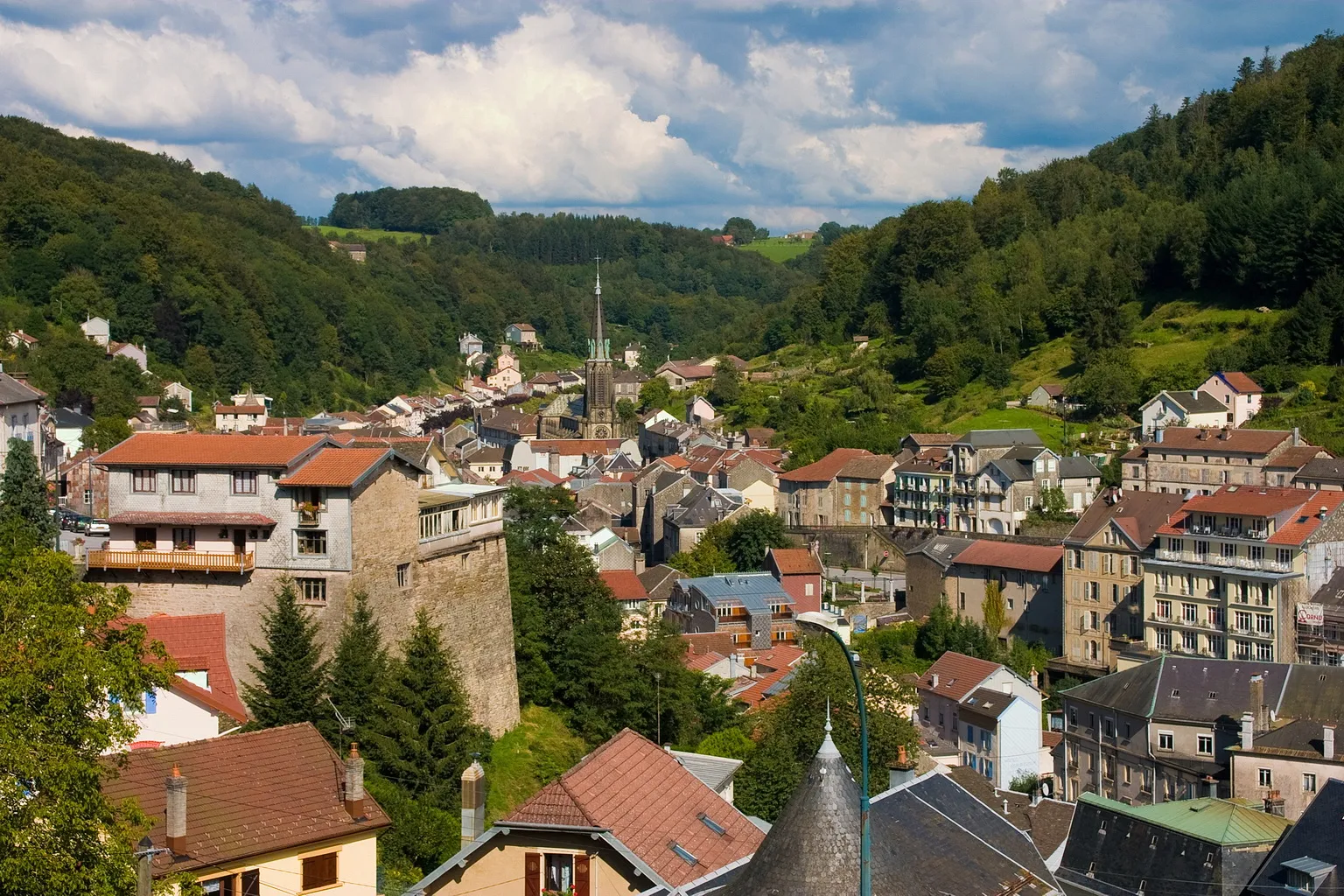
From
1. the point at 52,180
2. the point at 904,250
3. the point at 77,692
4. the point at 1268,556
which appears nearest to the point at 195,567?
the point at 77,692

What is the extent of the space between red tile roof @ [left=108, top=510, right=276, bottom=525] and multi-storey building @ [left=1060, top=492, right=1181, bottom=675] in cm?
3239

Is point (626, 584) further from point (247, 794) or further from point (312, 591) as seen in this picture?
point (247, 794)

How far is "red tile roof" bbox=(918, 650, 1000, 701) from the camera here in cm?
4459

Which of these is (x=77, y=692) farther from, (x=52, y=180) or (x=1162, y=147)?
(x=1162, y=147)

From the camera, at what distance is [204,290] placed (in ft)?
341

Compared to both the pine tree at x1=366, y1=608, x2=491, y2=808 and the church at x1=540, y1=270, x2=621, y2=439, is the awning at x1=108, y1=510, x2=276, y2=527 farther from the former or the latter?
the church at x1=540, y1=270, x2=621, y2=439

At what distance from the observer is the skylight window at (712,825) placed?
16.8 meters

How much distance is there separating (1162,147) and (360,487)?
9712 centimetres

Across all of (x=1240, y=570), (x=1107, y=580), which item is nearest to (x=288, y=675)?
(x=1240, y=570)

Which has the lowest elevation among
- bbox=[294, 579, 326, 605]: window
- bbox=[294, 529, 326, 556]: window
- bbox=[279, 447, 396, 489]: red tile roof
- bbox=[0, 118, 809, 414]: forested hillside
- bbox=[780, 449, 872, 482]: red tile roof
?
bbox=[294, 579, 326, 605]: window

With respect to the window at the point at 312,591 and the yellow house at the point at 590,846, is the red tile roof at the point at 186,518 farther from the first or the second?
the yellow house at the point at 590,846

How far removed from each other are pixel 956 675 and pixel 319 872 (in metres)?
32.1

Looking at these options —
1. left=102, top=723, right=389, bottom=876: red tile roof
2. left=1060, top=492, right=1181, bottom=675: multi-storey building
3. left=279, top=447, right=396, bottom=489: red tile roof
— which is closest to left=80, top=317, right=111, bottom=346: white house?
left=1060, top=492, right=1181, bottom=675: multi-storey building

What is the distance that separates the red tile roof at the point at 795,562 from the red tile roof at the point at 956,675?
36.1ft
